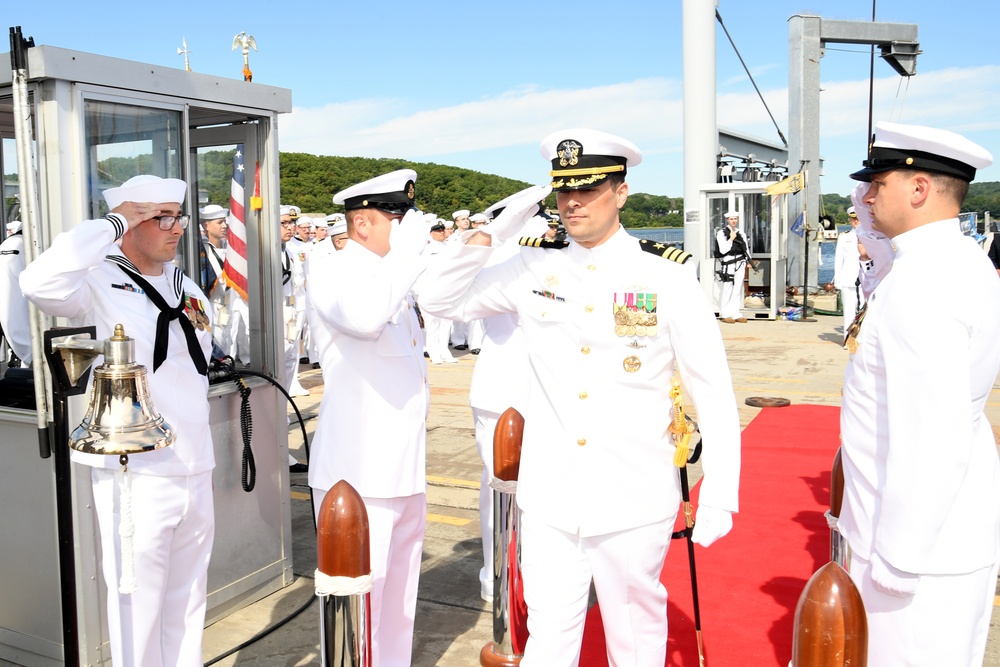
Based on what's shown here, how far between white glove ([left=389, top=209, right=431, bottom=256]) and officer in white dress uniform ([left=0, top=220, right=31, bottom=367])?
6.87 feet

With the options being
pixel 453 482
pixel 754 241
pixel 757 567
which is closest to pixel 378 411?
pixel 757 567

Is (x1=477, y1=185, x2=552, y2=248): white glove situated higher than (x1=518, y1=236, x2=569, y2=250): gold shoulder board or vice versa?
(x1=477, y1=185, x2=552, y2=248): white glove

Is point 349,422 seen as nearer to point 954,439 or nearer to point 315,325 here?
point 315,325

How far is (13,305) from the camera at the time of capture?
4.33 m

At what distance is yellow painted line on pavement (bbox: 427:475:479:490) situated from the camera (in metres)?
6.51

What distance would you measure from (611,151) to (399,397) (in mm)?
1207

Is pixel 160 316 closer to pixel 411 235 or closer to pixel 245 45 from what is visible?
pixel 411 235

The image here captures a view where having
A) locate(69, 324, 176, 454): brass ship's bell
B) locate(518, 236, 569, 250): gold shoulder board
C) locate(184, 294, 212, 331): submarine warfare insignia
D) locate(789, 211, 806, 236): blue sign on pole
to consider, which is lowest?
locate(69, 324, 176, 454): brass ship's bell

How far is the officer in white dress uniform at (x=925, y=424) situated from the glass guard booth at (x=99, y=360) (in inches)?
Result: 86.0

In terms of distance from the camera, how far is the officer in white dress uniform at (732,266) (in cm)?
1595

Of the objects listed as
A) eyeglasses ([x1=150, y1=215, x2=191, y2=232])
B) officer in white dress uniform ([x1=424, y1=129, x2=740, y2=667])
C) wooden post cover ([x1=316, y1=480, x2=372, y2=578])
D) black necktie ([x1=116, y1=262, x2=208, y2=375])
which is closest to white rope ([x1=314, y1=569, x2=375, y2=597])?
wooden post cover ([x1=316, y1=480, x2=372, y2=578])

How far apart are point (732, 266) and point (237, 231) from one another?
12.6m

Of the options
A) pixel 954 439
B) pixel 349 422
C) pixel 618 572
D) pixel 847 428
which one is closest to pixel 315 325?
pixel 349 422

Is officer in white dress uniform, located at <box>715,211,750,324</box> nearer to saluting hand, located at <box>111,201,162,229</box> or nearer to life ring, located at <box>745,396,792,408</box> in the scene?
life ring, located at <box>745,396,792,408</box>
